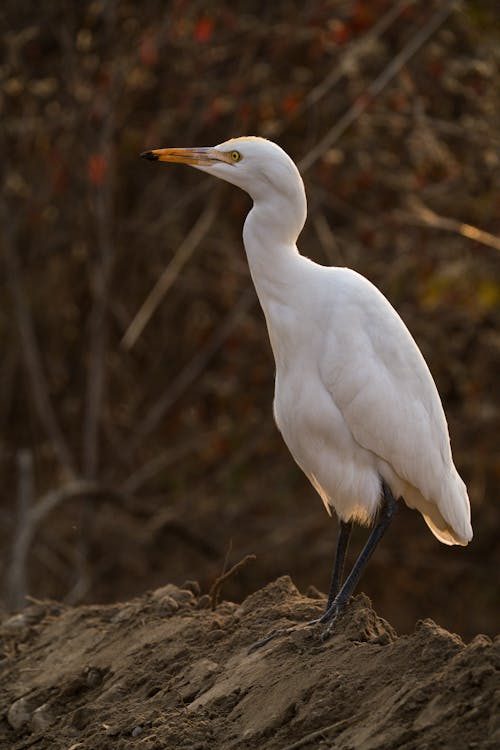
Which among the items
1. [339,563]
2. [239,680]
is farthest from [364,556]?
[239,680]

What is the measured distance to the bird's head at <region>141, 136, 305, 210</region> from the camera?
472cm

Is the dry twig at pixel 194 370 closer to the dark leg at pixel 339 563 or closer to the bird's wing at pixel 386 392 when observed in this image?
the dark leg at pixel 339 563

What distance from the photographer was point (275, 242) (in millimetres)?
4824

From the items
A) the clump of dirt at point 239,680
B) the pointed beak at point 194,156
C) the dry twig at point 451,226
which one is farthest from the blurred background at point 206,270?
the pointed beak at point 194,156

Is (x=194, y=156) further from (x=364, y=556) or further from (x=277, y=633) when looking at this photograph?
(x=277, y=633)

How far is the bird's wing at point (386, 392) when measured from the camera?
4652mm

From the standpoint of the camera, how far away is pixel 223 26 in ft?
30.2

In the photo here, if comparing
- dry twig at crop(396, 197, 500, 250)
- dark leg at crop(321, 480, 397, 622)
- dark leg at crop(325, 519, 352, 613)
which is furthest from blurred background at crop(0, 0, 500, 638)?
dark leg at crop(321, 480, 397, 622)

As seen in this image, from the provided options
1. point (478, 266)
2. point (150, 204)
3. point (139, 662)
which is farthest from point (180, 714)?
point (150, 204)

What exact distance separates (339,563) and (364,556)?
0.16 m

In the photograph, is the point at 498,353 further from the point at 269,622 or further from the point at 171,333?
the point at 269,622

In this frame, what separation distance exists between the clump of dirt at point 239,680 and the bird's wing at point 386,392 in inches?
20.6

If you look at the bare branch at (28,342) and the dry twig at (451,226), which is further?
the bare branch at (28,342)

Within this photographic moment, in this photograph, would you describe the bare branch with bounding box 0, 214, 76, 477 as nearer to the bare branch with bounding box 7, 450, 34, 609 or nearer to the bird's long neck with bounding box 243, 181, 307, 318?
the bare branch with bounding box 7, 450, 34, 609
